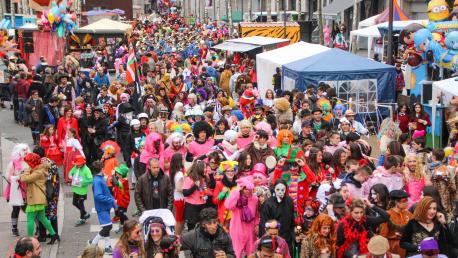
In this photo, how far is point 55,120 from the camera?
1977 cm

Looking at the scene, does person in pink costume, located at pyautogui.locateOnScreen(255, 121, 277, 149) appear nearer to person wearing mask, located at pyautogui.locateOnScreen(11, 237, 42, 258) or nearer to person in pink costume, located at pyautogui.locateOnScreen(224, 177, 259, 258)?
person in pink costume, located at pyautogui.locateOnScreen(224, 177, 259, 258)

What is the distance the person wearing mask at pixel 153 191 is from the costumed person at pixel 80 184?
8.26 ft

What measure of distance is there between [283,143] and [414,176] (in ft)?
8.26

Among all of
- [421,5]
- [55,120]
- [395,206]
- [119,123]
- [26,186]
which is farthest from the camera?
[421,5]

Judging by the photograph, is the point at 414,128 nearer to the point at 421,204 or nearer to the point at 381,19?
the point at 421,204

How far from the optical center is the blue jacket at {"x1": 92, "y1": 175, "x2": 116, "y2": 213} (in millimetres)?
11602

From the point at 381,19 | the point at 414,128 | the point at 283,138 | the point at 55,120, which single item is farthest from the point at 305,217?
the point at 381,19

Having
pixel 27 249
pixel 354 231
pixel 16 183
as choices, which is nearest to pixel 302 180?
pixel 354 231

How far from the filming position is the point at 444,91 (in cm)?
1606

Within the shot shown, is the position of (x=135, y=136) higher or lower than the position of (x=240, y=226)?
higher

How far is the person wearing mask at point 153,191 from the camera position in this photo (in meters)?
10.8

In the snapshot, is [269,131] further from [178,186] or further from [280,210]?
[280,210]

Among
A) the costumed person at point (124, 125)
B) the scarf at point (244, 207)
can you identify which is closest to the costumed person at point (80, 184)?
the costumed person at point (124, 125)

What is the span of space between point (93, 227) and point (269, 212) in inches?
170
